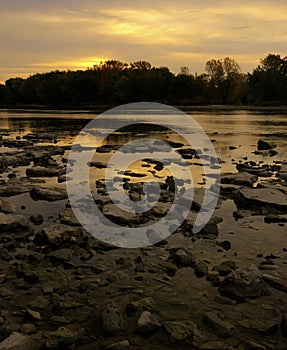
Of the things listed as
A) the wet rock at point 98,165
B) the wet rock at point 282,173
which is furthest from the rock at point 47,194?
the wet rock at point 282,173

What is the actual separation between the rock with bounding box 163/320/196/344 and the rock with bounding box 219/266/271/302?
1.03 metres

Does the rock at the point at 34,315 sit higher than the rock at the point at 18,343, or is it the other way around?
the rock at the point at 18,343

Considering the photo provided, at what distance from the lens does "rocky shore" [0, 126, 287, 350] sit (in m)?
4.94

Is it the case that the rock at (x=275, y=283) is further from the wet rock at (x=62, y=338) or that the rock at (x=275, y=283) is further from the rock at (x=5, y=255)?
the rock at (x=5, y=255)

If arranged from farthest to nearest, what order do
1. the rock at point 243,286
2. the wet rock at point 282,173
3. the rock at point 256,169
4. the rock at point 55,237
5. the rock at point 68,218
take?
1. the rock at point 256,169
2. the wet rock at point 282,173
3. the rock at point 68,218
4. the rock at point 55,237
5. the rock at point 243,286

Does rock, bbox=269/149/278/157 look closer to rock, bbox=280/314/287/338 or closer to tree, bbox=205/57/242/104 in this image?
rock, bbox=280/314/287/338

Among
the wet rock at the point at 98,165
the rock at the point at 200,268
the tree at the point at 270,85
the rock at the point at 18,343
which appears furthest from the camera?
the tree at the point at 270,85

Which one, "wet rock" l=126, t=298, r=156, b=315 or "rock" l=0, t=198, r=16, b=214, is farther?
"rock" l=0, t=198, r=16, b=214

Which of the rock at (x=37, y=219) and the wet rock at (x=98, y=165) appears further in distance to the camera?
the wet rock at (x=98, y=165)

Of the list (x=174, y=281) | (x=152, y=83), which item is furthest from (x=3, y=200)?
(x=152, y=83)

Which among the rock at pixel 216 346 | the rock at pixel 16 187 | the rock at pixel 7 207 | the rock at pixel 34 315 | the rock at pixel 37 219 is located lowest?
the rock at pixel 216 346

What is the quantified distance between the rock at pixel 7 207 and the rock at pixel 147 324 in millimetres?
5825

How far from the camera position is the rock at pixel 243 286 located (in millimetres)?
5918

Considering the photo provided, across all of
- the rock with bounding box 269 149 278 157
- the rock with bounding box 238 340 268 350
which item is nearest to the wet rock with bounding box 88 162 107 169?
the rock with bounding box 269 149 278 157
